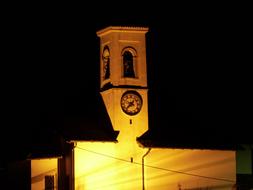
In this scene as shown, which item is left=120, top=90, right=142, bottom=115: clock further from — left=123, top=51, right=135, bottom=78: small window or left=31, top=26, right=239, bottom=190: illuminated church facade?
left=123, top=51, right=135, bottom=78: small window

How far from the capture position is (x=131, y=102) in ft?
162

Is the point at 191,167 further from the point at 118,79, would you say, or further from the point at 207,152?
the point at 118,79

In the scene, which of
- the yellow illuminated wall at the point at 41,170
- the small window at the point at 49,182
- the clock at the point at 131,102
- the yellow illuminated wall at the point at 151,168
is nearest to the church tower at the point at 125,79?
the clock at the point at 131,102

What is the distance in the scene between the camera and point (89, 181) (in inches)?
1874

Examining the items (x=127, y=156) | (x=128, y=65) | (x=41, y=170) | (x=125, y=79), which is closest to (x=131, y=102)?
(x=125, y=79)

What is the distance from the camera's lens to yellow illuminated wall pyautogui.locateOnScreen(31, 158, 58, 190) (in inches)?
1891

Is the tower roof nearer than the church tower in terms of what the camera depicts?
No

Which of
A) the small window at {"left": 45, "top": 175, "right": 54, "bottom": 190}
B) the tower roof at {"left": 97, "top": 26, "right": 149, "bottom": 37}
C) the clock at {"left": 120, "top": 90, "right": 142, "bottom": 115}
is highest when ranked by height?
the tower roof at {"left": 97, "top": 26, "right": 149, "bottom": 37}

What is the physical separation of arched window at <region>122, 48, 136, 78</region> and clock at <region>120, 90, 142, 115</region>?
1.11 metres

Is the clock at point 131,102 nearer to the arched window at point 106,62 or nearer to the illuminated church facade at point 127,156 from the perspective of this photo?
the illuminated church facade at point 127,156

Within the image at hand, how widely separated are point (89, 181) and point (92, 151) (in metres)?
1.53

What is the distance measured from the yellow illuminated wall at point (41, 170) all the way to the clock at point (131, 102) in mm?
4653

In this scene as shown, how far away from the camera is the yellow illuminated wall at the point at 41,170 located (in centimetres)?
4803

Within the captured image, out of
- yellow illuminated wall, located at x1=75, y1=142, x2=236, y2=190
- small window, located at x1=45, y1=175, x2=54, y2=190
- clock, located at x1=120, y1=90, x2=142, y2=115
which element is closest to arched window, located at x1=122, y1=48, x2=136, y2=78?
clock, located at x1=120, y1=90, x2=142, y2=115
